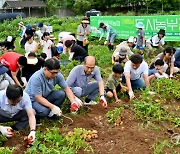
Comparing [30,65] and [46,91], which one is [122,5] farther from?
[46,91]

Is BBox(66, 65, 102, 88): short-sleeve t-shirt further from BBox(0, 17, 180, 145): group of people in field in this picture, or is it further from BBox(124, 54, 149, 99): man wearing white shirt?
BBox(124, 54, 149, 99): man wearing white shirt

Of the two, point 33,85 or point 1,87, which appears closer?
point 33,85

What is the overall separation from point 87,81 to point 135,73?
3.75 ft

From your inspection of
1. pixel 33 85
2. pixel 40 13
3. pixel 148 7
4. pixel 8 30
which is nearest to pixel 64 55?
pixel 33 85

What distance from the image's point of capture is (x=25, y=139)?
462cm

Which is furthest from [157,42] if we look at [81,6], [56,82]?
[81,6]

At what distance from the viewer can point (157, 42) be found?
10.7m

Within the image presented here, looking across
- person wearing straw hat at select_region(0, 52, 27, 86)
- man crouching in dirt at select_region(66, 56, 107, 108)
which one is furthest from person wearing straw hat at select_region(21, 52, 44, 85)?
man crouching in dirt at select_region(66, 56, 107, 108)

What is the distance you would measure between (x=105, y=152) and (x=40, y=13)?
3838 centimetres

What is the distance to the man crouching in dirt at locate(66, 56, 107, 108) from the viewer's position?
5576 mm

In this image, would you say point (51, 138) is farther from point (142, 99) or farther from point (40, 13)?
point (40, 13)

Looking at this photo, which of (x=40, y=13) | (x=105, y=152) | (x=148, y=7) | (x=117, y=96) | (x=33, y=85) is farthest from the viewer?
(x=40, y=13)

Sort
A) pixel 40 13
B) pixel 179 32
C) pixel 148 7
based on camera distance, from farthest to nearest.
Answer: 1. pixel 40 13
2. pixel 148 7
3. pixel 179 32

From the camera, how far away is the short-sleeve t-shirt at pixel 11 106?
4.59 metres
